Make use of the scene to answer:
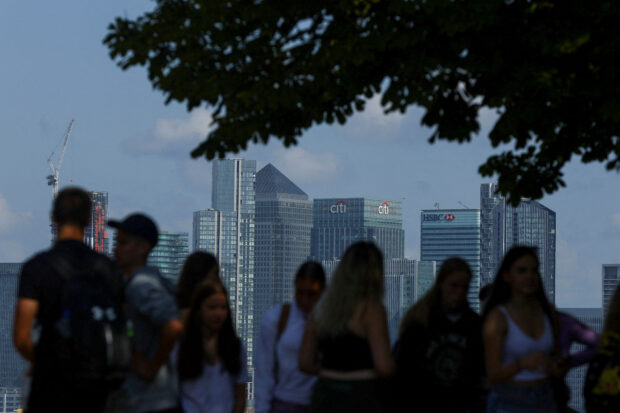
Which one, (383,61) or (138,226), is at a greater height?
(383,61)

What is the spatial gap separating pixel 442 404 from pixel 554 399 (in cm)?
64

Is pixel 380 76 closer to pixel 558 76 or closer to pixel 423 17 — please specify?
pixel 423 17

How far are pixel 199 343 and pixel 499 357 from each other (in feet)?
5.62

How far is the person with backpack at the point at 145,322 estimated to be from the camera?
253 inches

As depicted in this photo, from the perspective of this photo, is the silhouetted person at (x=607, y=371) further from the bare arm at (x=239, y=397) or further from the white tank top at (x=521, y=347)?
the bare arm at (x=239, y=397)

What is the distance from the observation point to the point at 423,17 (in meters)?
11.9

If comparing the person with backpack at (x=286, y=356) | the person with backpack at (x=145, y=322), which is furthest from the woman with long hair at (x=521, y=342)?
the person with backpack at (x=145, y=322)

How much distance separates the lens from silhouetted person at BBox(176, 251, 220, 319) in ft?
24.9

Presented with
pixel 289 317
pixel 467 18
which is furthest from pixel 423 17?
pixel 289 317

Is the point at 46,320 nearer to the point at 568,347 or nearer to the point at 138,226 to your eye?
the point at 138,226

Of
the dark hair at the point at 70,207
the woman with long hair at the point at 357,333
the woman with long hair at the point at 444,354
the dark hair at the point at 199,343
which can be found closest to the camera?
the dark hair at the point at 70,207

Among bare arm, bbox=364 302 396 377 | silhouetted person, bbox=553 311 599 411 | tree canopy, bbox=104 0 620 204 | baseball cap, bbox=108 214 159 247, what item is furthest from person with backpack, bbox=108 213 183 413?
tree canopy, bbox=104 0 620 204

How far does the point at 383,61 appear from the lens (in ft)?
40.3

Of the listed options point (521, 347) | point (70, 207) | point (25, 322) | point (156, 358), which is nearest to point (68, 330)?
point (25, 322)
